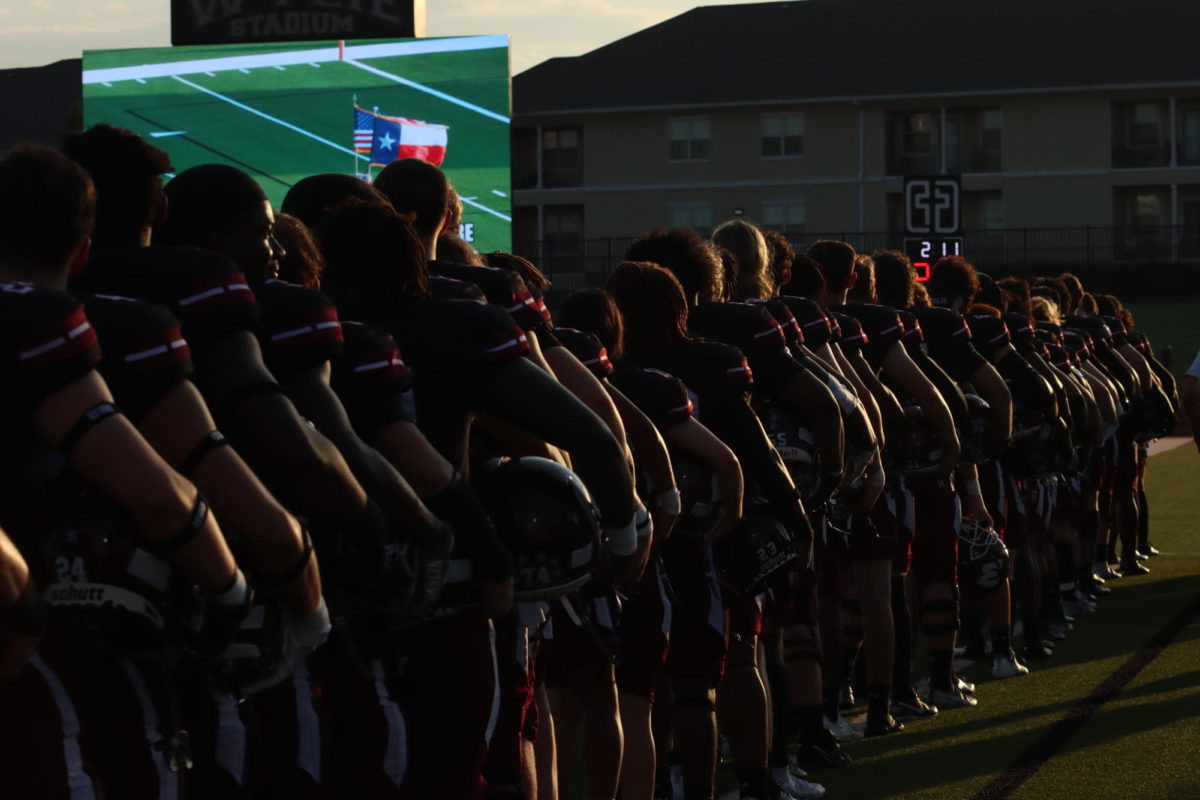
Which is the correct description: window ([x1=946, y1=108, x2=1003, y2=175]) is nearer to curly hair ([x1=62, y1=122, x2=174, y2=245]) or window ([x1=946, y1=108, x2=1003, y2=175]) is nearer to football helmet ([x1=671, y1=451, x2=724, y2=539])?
football helmet ([x1=671, y1=451, x2=724, y2=539])

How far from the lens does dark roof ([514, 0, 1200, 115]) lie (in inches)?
2013

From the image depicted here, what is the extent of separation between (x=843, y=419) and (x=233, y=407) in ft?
11.2

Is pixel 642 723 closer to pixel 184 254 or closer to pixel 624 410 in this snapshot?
pixel 624 410

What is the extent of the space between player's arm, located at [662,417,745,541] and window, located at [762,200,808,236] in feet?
155

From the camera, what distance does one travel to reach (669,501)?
515cm

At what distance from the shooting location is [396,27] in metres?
30.6

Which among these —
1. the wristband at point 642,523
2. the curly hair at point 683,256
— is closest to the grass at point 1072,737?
the curly hair at point 683,256

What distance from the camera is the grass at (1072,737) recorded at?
6.64 meters

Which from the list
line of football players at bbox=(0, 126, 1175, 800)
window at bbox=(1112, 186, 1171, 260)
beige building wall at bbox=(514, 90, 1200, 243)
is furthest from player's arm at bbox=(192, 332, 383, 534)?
window at bbox=(1112, 186, 1171, 260)

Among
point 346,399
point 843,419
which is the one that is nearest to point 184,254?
point 346,399

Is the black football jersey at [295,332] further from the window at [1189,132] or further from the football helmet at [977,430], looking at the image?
the window at [1189,132]

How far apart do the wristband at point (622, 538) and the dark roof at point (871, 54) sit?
1901 inches

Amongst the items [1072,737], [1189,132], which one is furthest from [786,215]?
Answer: [1072,737]

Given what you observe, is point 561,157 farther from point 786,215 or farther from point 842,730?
point 842,730
